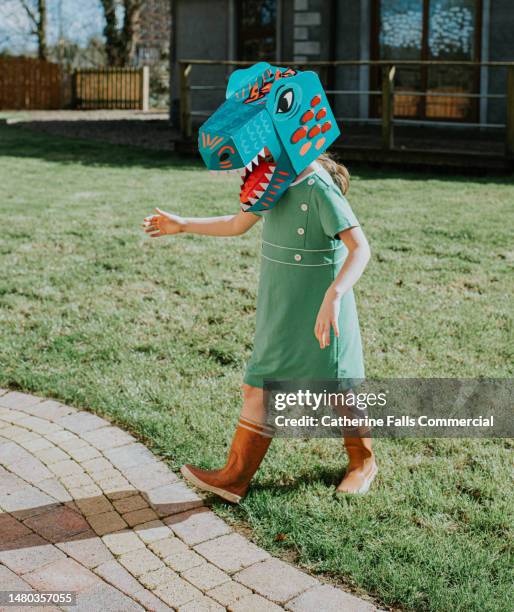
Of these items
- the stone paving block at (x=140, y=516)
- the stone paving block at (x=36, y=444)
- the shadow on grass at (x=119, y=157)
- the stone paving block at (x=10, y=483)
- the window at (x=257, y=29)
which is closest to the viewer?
the stone paving block at (x=140, y=516)

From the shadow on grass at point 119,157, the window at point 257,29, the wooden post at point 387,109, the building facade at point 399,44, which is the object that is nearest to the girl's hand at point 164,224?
the shadow on grass at point 119,157

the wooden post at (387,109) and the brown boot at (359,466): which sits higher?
the wooden post at (387,109)

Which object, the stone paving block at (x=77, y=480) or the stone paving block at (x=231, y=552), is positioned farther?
the stone paving block at (x=77, y=480)

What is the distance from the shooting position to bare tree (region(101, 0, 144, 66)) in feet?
99.8

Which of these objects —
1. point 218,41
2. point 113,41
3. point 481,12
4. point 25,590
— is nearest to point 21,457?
point 25,590

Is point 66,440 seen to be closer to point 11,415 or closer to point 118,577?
point 11,415

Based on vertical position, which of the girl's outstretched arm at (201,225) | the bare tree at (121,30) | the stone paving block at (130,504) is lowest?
the stone paving block at (130,504)

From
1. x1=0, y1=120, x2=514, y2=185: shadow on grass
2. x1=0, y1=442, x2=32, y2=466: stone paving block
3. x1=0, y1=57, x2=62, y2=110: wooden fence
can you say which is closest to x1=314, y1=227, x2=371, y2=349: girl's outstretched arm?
x1=0, y1=442, x2=32, y2=466: stone paving block

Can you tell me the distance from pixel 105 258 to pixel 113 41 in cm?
2645

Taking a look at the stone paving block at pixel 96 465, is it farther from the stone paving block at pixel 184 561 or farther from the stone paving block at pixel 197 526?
the stone paving block at pixel 184 561

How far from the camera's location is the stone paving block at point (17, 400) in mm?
4363

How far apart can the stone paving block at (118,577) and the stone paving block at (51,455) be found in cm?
89

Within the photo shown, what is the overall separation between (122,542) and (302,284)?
3.66 feet

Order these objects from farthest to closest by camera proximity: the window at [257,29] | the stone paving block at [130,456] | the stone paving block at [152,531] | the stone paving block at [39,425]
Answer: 1. the window at [257,29]
2. the stone paving block at [39,425]
3. the stone paving block at [130,456]
4. the stone paving block at [152,531]
